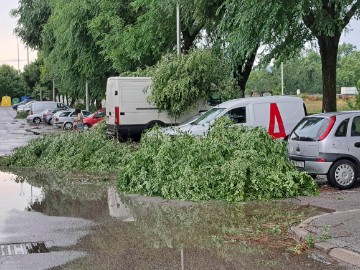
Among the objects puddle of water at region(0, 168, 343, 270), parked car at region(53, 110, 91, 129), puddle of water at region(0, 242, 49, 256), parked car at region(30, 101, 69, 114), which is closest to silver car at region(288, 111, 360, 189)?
puddle of water at region(0, 168, 343, 270)

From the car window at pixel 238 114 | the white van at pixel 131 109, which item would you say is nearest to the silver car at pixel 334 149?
the car window at pixel 238 114

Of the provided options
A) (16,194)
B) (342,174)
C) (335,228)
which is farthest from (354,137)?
(16,194)

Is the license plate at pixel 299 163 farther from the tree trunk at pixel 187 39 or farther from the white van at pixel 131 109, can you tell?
the tree trunk at pixel 187 39

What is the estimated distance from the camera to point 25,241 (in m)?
8.42

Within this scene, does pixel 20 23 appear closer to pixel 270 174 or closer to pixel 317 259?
pixel 270 174

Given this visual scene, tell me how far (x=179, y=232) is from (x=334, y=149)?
15.1ft

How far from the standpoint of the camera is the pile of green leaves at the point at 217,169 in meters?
11.4

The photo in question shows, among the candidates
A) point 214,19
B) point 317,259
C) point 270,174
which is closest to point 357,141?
point 270,174

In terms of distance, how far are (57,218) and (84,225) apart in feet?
2.98

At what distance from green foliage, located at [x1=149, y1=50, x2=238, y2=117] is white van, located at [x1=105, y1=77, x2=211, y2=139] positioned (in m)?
0.45

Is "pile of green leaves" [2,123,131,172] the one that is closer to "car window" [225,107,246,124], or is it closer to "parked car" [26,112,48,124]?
"car window" [225,107,246,124]

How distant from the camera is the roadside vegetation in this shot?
11.4 m

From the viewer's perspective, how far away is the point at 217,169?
11.7m

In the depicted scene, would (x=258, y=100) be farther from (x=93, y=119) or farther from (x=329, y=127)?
(x=93, y=119)
